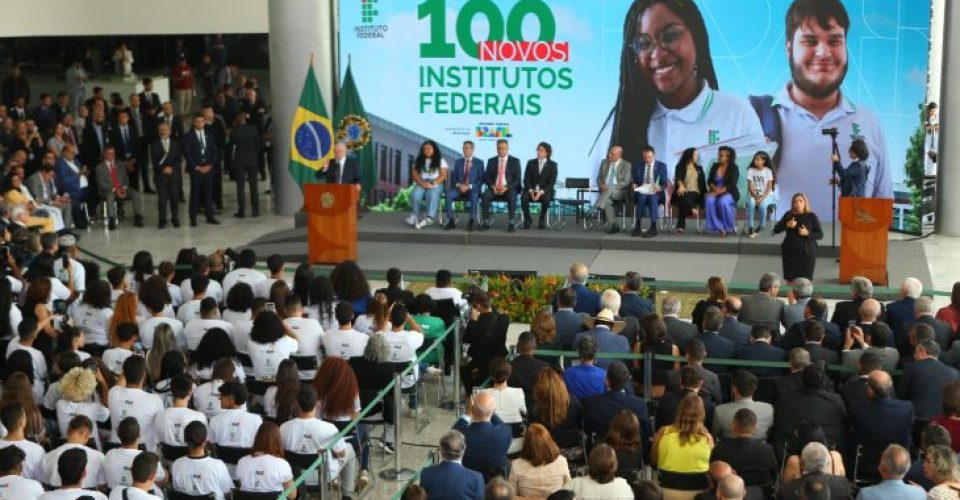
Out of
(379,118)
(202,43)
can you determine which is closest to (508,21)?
(379,118)

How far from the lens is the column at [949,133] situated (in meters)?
18.5

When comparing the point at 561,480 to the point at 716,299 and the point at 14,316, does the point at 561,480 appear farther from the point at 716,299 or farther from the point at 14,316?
the point at 14,316

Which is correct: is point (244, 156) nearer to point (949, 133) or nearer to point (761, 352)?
point (949, 133)

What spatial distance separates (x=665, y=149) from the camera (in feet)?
64.1

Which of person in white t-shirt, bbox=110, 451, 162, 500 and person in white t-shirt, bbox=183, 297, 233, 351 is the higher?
person in white t-shirt, bbox=183, 297, 233, 351

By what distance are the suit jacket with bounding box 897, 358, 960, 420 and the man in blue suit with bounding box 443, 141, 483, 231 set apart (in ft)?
31.5

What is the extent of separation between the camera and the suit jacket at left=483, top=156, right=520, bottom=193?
61.8ft

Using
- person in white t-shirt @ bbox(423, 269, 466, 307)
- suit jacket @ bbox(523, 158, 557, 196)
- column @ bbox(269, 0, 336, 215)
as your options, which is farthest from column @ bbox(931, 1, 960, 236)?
person in white t-shirt @ bbox(423, 269, 466, 307)

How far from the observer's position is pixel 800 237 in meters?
15.8

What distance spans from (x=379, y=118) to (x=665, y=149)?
4.10m

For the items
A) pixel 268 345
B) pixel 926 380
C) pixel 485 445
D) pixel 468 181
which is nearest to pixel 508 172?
pixel 468 181

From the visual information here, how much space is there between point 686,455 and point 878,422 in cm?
143

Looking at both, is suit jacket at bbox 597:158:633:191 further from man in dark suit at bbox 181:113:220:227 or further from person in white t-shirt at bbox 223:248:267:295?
person in white t-shirt at bbox 223:248:267:295

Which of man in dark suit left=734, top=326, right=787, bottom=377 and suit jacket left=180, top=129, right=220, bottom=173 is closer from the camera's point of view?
man in dark suit left=734, top=326, right=787, bottom=377
